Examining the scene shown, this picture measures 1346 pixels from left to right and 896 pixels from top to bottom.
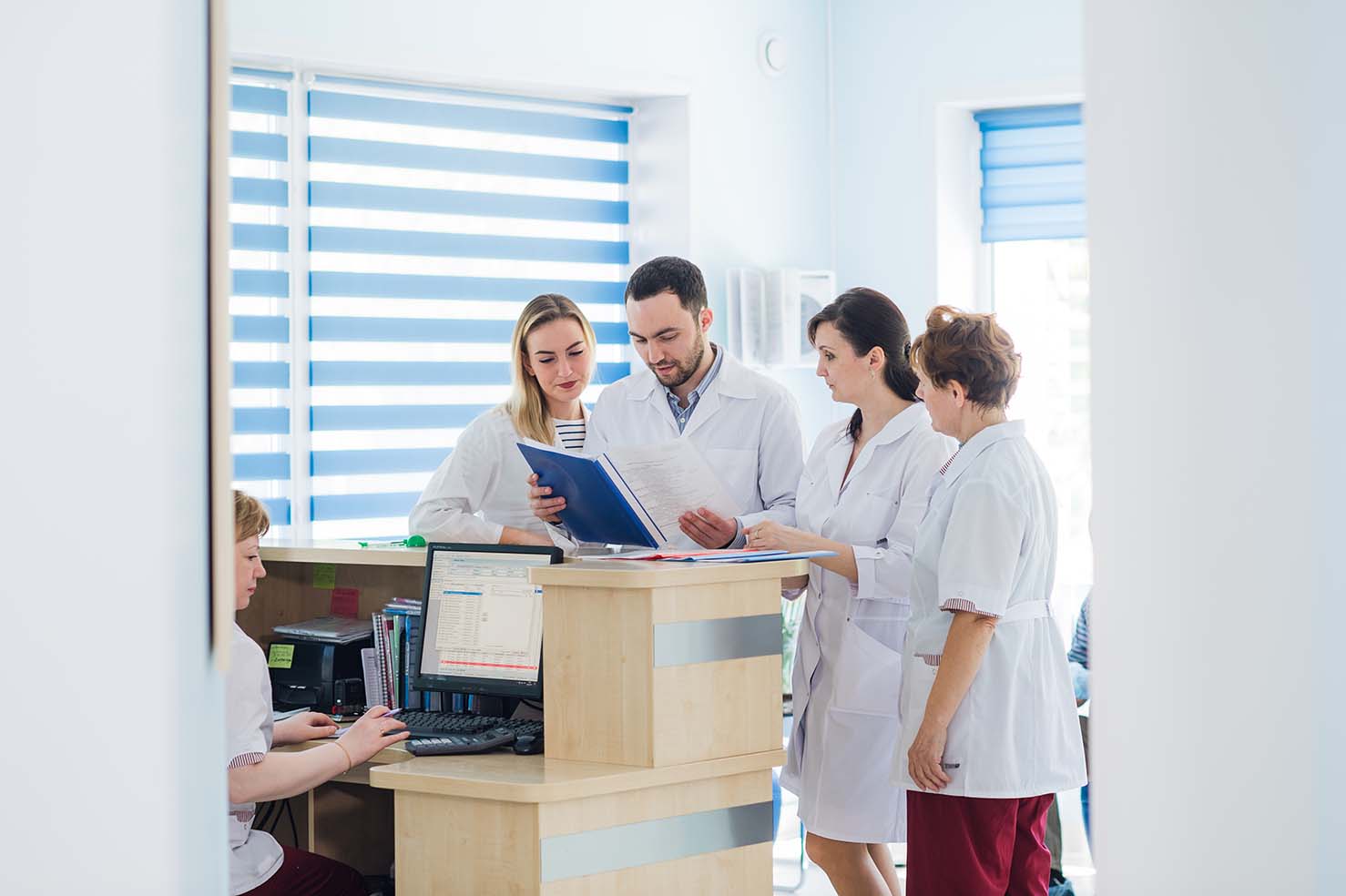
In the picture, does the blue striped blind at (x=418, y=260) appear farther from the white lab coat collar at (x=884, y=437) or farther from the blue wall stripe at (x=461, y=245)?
the white lab coat collar at (x=884, y=437)

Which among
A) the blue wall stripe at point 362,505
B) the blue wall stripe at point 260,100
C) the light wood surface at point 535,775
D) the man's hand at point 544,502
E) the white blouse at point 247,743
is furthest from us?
the blue wall stripe at point 362,505

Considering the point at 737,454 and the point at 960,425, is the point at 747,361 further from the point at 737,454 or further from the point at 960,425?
the point at 960,425

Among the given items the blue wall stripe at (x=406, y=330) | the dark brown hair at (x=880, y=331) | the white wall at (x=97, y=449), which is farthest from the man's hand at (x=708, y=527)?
the blue wall stripe at (x=406, y=330)

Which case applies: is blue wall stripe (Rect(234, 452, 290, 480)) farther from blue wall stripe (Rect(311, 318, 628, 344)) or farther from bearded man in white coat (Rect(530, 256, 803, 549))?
bearded man in white coat (Rect(530, 256, 803, 549))

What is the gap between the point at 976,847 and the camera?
2.39 m

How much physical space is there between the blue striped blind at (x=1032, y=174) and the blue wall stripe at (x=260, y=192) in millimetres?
2550

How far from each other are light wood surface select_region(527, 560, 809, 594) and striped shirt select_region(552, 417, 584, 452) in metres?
1.09

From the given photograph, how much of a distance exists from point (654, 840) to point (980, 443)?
2.93ft

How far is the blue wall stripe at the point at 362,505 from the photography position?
426 centimetres

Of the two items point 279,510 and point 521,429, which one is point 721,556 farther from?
point 279,510

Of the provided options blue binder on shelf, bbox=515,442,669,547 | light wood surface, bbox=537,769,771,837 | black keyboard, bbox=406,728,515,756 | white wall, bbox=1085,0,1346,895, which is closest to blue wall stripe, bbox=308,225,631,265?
blue binder on shelf, bbox=515,442,669,547

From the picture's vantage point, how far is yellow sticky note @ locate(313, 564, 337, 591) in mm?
3283

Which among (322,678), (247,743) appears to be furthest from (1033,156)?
(247,743)

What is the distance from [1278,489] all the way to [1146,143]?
0.45 meters
